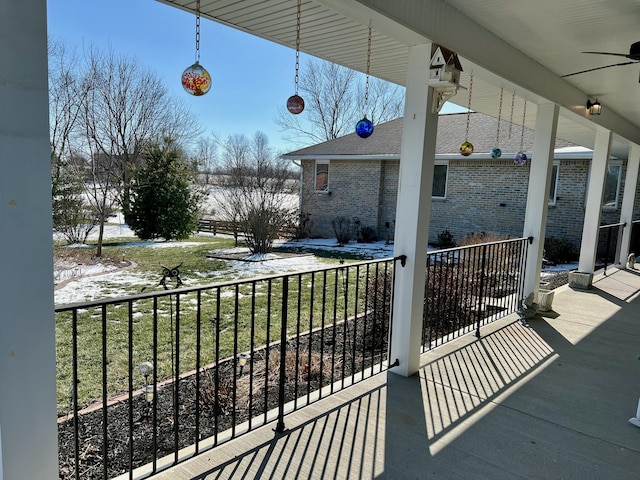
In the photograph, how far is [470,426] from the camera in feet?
8.59

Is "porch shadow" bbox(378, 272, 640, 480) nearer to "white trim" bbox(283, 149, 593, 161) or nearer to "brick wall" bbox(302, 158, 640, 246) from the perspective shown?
"white trim" bbox(283, 149, 593, 161)

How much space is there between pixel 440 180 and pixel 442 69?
35.1ft

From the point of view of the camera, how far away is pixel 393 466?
220cm

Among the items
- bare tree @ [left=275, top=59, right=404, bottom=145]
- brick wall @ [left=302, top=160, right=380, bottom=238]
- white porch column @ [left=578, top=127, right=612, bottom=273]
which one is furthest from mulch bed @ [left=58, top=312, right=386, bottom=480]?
bare tree @ [left=275, top=59, right=404, bottom=145]

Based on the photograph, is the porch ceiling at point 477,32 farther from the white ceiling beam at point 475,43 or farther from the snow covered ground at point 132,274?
the snow covered ground at point 132,274

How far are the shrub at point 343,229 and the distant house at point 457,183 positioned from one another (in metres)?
0.24

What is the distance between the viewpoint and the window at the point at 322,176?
1534 cm

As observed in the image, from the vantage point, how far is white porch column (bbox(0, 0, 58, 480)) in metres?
1.32

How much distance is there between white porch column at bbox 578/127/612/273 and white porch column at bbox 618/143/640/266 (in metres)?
1.68

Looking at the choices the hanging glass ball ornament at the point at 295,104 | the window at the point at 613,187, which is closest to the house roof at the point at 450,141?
the window at the point at 613,187

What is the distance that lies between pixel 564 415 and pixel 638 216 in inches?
412

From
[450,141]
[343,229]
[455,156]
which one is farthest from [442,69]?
[343,229]

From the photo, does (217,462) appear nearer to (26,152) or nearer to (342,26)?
(26,152)

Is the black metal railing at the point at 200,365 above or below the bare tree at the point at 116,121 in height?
below
